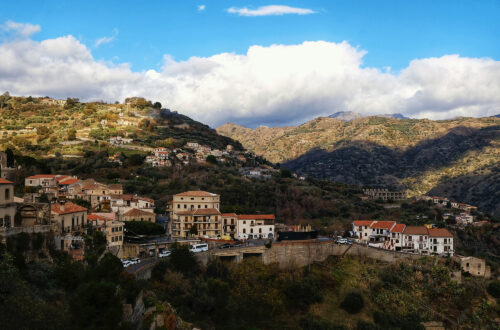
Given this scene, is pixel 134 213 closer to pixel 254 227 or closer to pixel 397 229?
pixel 254 227

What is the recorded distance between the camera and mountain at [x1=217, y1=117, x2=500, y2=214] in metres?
124

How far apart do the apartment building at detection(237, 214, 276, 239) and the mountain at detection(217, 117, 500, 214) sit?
79519 millimetres

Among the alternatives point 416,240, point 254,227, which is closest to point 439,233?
point 416,240

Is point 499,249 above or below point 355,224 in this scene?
below

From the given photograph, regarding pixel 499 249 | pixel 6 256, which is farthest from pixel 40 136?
pixel 499 249

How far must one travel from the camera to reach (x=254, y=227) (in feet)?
164

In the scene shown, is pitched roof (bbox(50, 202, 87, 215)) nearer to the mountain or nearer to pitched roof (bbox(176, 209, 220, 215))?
pitched roof (bbox(176, 209, 220, 215))

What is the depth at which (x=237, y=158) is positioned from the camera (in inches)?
4355

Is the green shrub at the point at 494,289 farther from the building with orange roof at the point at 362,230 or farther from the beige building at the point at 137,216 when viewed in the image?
the beige building at the point at 137,216

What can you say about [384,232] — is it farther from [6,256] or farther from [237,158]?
[237,158]

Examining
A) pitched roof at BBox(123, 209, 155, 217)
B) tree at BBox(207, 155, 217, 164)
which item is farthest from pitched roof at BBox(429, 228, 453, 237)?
tree at BBox(207, 155, 217, 164)

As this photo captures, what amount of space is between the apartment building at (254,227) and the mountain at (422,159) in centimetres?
7952

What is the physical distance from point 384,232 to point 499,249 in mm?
22237

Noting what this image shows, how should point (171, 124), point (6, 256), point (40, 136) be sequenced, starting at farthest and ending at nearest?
point (171, 124) < point (40, 136) < point (6, 256)
